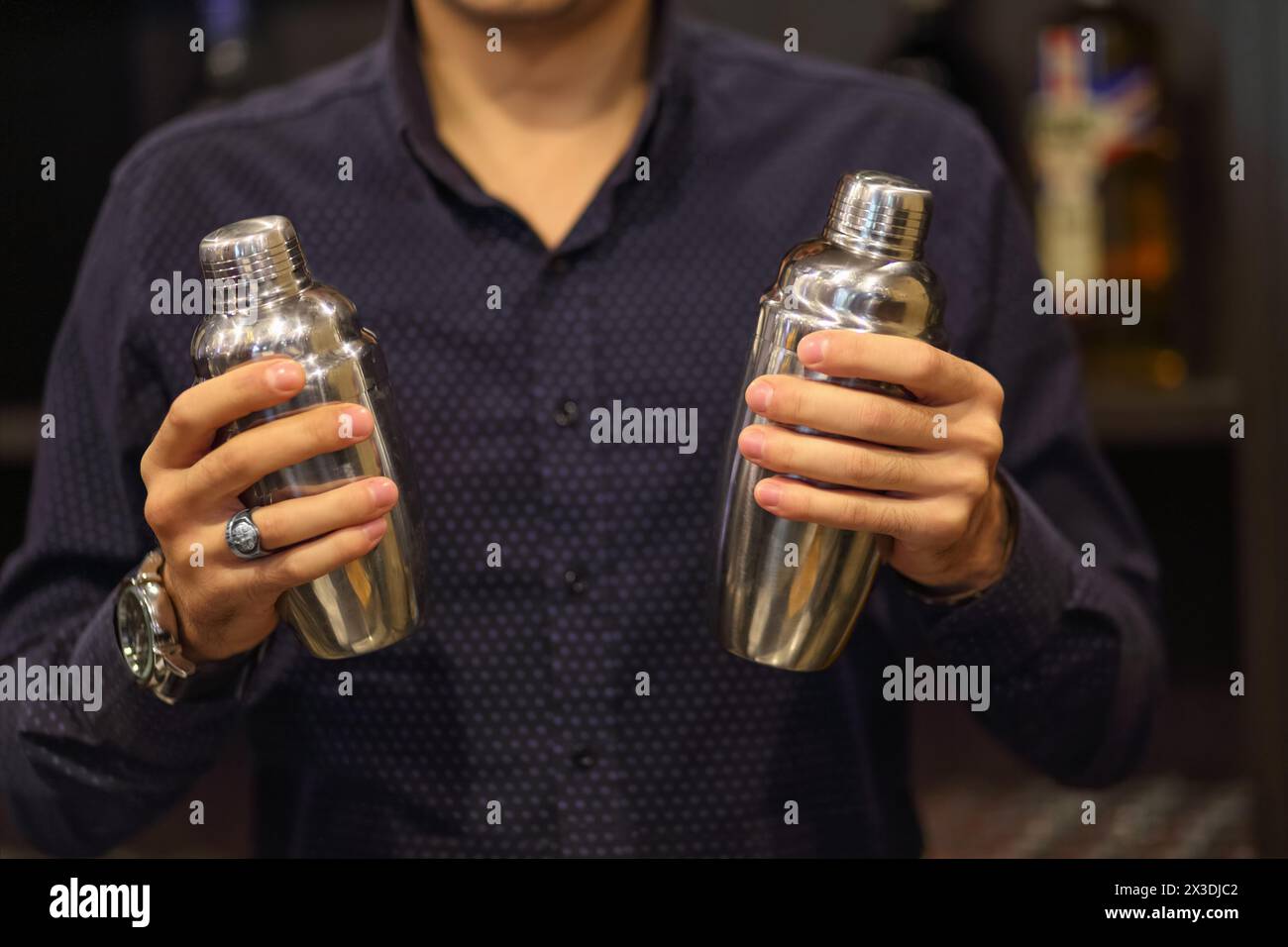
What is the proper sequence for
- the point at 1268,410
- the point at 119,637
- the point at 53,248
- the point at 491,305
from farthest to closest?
the point at 1268,410 → the point at 53,248 → the point at 491,305 → the point at 119,637

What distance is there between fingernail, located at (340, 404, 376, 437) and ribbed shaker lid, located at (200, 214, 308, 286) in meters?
0.06

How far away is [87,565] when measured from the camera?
31.9 inches

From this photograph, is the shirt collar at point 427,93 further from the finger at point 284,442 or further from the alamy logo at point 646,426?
the finger at point 284,442

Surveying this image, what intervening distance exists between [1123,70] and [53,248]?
0.85m

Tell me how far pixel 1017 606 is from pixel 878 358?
24 centimetres

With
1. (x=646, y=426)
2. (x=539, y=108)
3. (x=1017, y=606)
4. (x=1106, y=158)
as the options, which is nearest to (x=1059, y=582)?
(x=1017, y=606)

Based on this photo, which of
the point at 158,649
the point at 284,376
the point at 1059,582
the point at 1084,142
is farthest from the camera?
the point at 1084,142

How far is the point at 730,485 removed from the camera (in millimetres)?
605

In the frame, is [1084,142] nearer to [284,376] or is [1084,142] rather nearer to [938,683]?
[938,683]

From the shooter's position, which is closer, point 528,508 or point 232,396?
point 232,396

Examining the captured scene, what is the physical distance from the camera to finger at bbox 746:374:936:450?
54 centimetres
